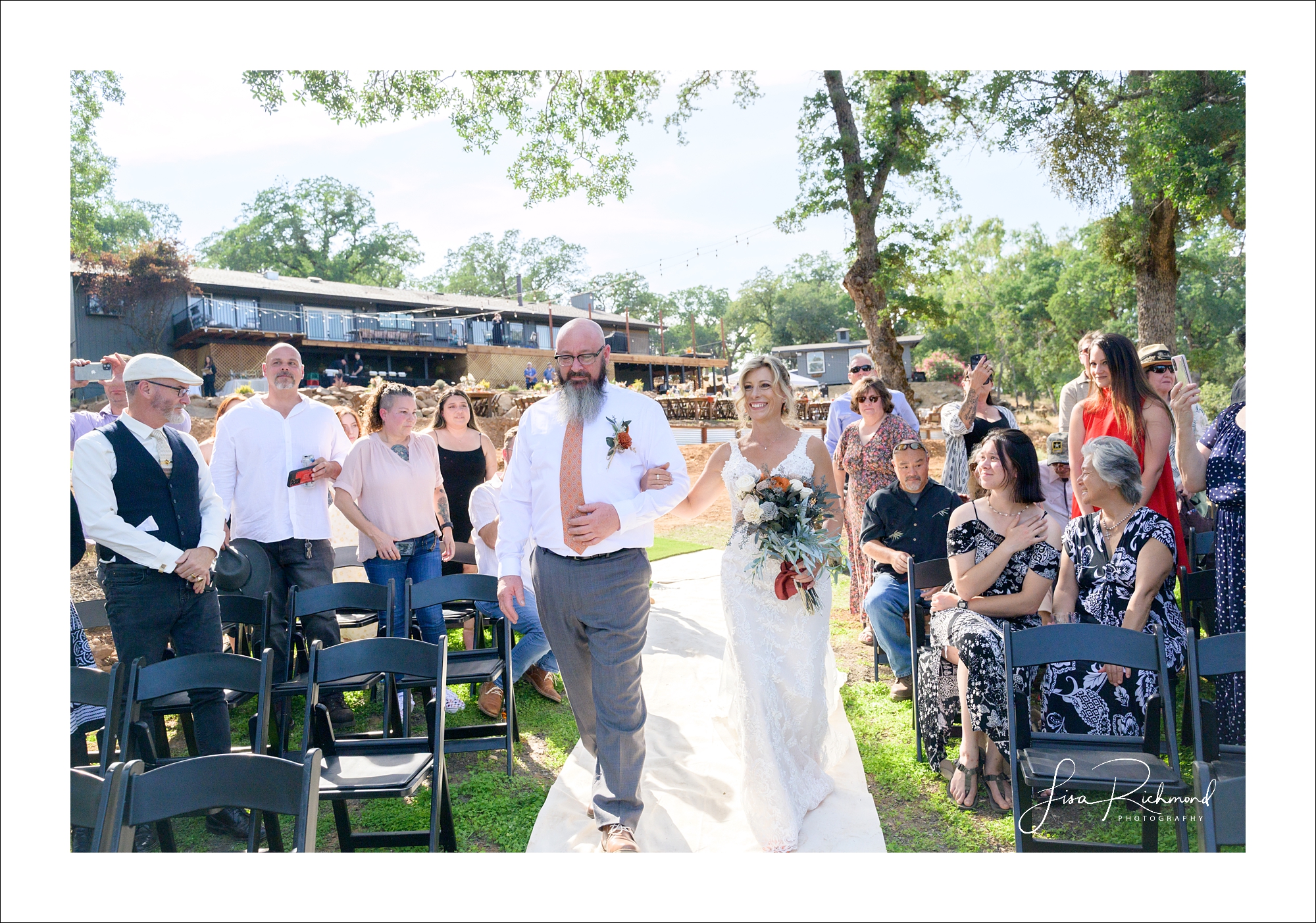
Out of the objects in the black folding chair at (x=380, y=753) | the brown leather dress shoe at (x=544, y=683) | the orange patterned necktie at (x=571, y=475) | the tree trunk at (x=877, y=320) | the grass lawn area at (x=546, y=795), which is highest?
the tree trunk at (x=877, y=320)

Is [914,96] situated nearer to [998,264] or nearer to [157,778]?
[157,778]

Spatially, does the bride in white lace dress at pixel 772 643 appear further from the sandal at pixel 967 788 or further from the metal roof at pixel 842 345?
the metal roof at pixel 842 345

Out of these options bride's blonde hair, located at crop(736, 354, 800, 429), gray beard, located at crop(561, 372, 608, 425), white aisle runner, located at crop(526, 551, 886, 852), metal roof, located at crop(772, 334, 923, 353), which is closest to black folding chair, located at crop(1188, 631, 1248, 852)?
white aisle runner, located at crop(526, 551, 886, 852)

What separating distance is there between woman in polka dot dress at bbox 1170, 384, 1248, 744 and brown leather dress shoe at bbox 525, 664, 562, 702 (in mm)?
3790

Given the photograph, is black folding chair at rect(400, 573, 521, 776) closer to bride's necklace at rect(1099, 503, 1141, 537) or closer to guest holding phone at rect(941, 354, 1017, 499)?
bride's necklace at rect(1099, 503, 1141, 537)

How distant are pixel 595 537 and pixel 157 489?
7.52 ft

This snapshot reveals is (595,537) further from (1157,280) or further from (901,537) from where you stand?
(1157,280)

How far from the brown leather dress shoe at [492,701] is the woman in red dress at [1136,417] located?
3.59 metres

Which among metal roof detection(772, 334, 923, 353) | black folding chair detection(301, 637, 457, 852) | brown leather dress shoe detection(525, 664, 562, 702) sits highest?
metal roof detection(772, 334, 923, 353)

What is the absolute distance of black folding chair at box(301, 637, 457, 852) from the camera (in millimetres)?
3473

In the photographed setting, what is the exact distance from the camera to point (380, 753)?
3.86 m

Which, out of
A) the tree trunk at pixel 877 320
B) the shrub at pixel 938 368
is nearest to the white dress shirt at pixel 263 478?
the tree trunk at pixel 877 320

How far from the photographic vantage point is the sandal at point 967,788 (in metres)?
4.06
